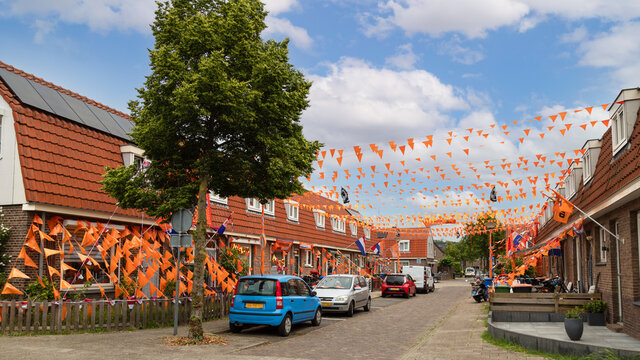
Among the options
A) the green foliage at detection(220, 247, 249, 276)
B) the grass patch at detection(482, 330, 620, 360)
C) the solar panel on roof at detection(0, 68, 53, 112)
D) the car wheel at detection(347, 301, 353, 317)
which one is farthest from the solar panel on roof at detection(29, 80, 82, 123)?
the grass patch at detection(482, 330, 620, 360)

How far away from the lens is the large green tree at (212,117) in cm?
1181

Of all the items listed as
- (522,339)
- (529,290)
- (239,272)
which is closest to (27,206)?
(239,272)

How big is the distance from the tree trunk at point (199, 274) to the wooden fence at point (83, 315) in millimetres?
2423

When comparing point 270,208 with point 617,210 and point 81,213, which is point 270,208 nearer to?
point 81,213

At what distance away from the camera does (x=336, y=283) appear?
834 inches

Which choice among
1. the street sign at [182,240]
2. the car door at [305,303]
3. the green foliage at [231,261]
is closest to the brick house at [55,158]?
the green foliage at [231,261]

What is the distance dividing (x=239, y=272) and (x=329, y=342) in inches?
315

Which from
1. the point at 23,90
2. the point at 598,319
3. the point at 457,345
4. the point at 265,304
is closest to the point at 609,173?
the point at 598,319

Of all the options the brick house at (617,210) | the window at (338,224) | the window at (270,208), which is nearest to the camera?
the brick house at (617,210)

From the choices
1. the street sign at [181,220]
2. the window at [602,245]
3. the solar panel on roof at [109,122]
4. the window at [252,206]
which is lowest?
the window at [602,245]

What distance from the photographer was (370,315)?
20734mm

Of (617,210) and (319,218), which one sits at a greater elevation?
(319,218)

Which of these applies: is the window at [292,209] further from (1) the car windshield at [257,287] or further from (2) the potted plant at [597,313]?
(2) the potted plant at [597,313]

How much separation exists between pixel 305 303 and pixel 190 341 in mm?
4434
